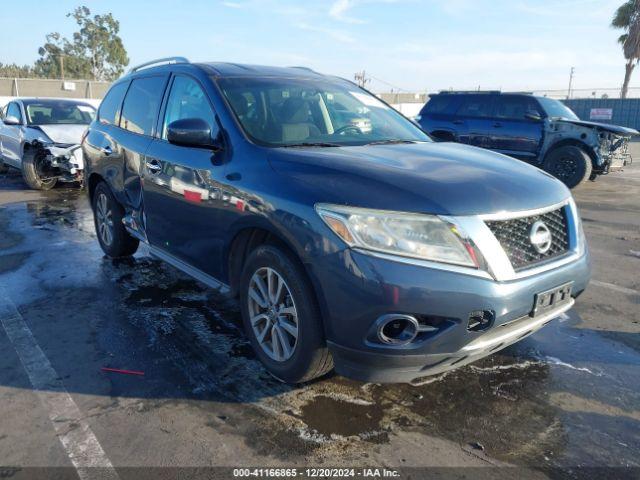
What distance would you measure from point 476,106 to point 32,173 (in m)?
9.18

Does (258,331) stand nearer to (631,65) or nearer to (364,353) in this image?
(364,353)

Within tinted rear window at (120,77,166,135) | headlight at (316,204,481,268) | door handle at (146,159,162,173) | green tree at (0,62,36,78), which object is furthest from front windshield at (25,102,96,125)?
green tree at (0,62,36,78)

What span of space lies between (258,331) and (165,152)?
1.58 metres

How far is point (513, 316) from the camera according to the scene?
2.45 m

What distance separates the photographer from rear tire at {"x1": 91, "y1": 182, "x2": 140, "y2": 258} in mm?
5023

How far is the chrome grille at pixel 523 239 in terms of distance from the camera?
2.48 meters

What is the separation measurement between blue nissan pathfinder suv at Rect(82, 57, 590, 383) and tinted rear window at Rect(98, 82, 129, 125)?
3.77 ft

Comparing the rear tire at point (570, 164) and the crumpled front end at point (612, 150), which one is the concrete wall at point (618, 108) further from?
the rear tire at point (570, 164)

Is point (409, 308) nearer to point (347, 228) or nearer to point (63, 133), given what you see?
point (347, 228)

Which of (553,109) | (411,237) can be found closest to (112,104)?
(411,237)

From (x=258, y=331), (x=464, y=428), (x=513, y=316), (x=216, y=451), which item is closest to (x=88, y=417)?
(x=216, y=451)

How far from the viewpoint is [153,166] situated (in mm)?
3920

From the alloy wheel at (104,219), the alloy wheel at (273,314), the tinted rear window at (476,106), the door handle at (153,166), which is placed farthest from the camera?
the tinted rear window at (476,106)

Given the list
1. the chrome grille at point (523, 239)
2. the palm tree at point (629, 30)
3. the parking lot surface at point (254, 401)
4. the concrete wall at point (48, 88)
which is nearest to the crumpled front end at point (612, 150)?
the parking lot surface at point (254, 401)
